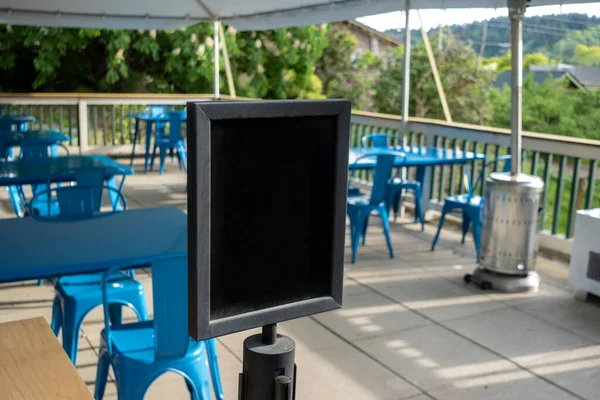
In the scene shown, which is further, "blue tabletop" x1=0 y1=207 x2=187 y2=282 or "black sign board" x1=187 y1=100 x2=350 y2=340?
"blue tabletop" x1=0 y1=207 x2=187 y2=282

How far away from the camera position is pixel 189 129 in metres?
0.87

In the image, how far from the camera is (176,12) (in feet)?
25.9

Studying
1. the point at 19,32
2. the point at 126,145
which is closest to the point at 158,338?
the point at 126,145

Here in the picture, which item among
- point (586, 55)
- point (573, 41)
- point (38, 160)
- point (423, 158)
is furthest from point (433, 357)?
point (573, 41)

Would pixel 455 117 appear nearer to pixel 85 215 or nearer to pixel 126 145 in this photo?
pixel 126 145

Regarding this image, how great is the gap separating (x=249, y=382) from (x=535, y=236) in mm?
3919

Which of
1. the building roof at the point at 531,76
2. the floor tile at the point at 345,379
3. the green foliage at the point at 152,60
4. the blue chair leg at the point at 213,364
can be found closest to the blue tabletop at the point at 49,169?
the floor tile at the point at 345,379

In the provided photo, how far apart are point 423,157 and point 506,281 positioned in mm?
1530

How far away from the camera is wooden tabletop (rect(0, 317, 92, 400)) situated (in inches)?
54.1

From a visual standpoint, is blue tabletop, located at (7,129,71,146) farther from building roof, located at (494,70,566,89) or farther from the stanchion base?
building roof, located at (494,70,566,89)

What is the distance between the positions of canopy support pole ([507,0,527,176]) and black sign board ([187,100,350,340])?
145 inches

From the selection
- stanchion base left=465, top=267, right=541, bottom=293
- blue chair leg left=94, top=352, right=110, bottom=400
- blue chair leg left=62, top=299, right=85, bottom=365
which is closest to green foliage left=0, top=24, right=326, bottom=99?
stanchion base left=465, top=267, right=541, bottom=293

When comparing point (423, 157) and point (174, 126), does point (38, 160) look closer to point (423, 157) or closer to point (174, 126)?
point (423, 157)

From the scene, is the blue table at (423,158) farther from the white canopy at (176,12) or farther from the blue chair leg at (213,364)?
the blue chair leg at (213,364)
